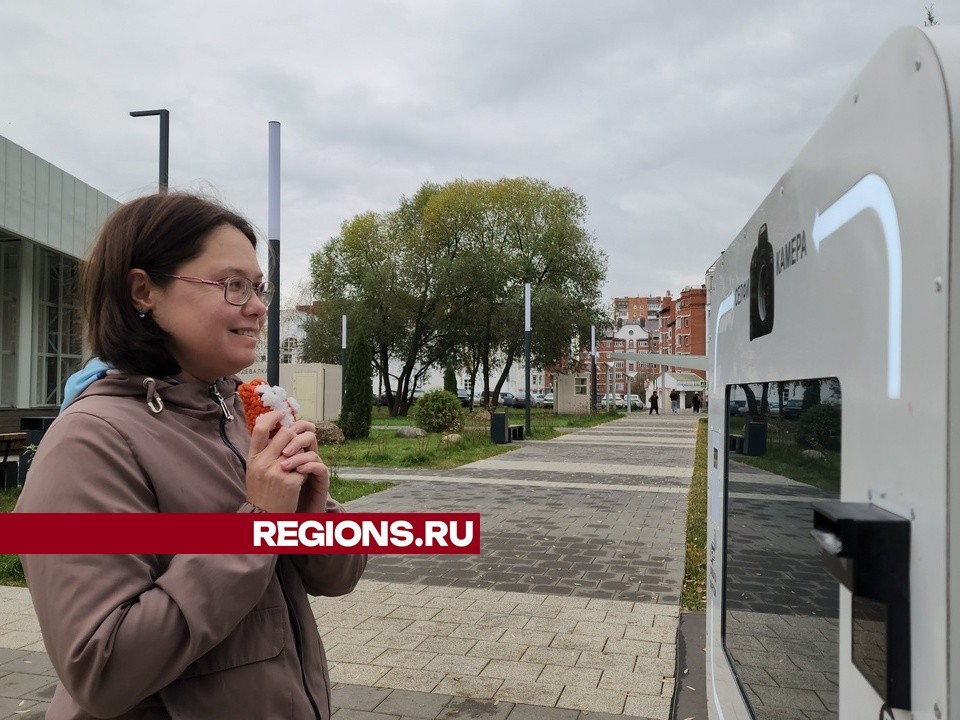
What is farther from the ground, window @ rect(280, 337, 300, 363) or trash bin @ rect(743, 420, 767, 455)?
window @ rect(280, 337, 300, 363)

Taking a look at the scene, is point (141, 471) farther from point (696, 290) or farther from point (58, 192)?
point (696, 290)

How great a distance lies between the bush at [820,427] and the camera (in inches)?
50.7

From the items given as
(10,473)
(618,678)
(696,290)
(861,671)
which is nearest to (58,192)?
(10,473)

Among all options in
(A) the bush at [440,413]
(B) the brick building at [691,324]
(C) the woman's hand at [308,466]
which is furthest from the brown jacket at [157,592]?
(B) the brick building at [691,324]

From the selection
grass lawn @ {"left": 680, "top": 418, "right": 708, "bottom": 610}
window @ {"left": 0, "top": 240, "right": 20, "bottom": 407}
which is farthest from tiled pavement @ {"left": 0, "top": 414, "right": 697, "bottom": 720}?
window @ {"left": 0, "top": 240, "right": 20, "bottom": 407}

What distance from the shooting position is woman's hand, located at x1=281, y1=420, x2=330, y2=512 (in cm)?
141

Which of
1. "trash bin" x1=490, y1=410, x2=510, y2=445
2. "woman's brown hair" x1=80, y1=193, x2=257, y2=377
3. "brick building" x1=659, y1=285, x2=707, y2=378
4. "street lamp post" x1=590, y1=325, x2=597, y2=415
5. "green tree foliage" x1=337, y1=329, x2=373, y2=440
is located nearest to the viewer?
"woman's brown hair" x1=80, y1=193, x2=257, y2=377

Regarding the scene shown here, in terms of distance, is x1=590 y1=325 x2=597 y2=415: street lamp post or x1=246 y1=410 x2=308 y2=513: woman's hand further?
x1=590 y1=325 x2=597 y2=415: street lamp post

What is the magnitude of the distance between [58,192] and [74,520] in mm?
17913

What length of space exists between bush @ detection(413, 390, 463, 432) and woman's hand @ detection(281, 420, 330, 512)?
2171cm

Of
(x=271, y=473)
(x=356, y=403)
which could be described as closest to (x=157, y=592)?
(x=271, y=473)

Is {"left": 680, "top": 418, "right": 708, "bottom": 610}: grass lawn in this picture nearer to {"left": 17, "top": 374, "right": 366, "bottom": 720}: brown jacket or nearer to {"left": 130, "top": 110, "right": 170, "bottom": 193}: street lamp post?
{"left": 17, "top": 374, "right": 366, "bottom": 720}: brown jacket

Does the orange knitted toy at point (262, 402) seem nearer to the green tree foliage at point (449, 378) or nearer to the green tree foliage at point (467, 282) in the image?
the green tree foliage at point (467, 282)

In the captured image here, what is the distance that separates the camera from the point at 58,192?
16625mm
